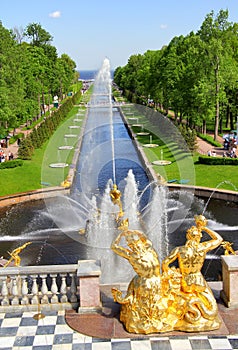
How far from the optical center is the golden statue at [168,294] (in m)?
9.47

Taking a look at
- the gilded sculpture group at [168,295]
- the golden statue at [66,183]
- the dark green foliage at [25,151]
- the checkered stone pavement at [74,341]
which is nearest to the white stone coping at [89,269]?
the gilded sculpture group at [168,295]

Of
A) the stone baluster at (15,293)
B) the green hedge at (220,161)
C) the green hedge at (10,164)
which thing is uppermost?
the stone baluster at (15,293)

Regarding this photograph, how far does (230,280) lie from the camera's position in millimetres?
10078

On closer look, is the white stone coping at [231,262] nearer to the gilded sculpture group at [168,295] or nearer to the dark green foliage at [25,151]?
the gilded sculpture group at [168,295]

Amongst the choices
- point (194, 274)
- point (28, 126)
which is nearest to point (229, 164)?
point (194, 274)

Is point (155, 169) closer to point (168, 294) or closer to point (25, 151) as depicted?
point (25, 151)

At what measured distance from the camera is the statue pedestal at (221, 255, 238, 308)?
1002 cm

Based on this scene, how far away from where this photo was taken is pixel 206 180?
2783cm

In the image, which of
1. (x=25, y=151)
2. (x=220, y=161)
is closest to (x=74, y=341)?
(x=220, y=161)

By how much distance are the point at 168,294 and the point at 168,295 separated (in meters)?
0.02

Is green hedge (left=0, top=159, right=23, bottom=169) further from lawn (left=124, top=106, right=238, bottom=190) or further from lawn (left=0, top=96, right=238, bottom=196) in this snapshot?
lawn (left=124, top=106, right=238, bottom=190)

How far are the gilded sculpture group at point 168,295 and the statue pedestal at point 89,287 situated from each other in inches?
24.2

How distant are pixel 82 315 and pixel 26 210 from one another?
46.7 feet

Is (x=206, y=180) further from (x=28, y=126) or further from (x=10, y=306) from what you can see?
(x=28, y=126)
